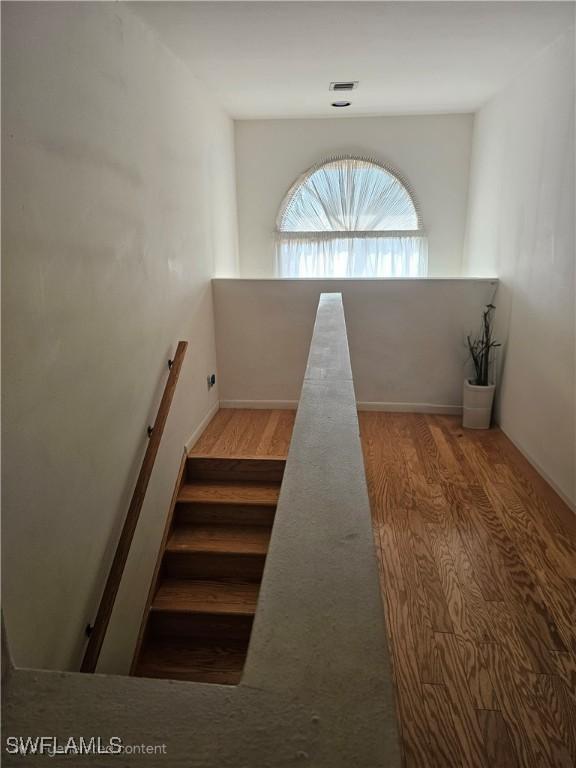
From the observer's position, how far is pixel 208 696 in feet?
1.85

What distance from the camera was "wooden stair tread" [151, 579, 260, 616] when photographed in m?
2.89

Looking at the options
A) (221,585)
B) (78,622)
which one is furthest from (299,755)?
(221,585)

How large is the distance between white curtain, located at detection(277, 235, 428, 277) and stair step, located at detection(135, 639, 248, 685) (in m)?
3.59

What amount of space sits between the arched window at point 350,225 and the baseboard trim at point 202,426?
5.85 ft

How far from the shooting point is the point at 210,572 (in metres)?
3.10

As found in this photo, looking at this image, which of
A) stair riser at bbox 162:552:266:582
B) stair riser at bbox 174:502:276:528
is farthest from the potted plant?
stair riser at bbox 162:552:266:582

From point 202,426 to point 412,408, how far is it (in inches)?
67.3

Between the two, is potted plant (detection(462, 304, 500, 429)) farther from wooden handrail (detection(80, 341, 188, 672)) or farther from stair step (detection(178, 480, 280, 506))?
wooden handrail (detection(80, 341, 188, 672))

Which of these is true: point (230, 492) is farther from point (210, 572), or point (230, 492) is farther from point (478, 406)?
point (478, 406)

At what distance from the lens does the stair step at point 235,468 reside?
3.42 meters

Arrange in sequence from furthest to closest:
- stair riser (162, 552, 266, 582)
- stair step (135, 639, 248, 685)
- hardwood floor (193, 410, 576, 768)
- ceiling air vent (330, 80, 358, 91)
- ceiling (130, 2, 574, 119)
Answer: ceiling air vent (330, 80, 358, 91) < stair riser (162, 552, 266, 582) < stair step (135, 639, 248, 685) < ceiling (130, 2, 574, 119) < hardwood floor (193, 410, 576, 768)

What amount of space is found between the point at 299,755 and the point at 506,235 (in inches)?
151

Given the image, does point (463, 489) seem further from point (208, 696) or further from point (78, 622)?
point (208, 696)

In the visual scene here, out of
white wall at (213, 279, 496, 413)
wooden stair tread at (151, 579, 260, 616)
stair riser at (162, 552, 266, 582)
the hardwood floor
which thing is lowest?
wooden stair tread at (151, 579, 260, 616)
